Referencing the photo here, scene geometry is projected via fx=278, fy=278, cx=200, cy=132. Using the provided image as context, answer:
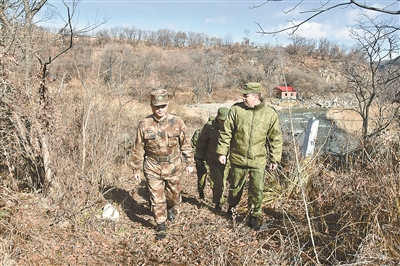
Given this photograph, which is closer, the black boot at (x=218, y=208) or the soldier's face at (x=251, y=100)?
the soldier's face at (x=251, y=100)

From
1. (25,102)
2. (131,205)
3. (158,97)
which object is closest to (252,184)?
(158,97)

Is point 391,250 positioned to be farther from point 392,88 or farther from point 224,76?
point 224,76

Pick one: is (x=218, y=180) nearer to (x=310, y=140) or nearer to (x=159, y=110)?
(x=159, y=110)

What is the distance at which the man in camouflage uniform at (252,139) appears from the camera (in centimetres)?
348

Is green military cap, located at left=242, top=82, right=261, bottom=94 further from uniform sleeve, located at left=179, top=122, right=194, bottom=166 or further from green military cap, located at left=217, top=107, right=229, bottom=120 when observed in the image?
uniform sleeve, located at left=179, top=122, right=194, bottom=166

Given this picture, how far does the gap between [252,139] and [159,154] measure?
3.88ft

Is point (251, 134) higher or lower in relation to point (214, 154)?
higher

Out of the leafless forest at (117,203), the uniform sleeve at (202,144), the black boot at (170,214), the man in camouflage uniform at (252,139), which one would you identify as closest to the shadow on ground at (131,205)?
the leafless forest at (117,203)

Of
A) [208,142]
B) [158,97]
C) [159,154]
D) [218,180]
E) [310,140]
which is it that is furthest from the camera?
[310,140]

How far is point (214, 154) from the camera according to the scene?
4426mm

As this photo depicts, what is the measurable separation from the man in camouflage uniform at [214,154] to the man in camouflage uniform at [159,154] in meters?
0.87

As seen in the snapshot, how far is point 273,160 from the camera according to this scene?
3.56m

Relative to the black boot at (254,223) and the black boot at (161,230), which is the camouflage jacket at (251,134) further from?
the black boot at (161,230)

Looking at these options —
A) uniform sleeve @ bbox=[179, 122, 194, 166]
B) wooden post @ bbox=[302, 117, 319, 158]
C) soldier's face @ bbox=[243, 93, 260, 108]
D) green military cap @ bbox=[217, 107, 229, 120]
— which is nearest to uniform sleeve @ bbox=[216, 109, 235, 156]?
soldier's face @ bbox=[243, 93, 260, 108]
